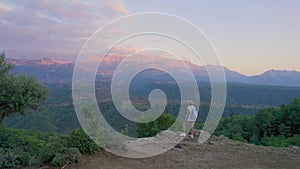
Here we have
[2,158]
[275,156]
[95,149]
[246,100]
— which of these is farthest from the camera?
[246,100]

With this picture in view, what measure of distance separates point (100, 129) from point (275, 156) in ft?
18.4

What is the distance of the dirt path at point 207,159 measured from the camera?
25.2 feet

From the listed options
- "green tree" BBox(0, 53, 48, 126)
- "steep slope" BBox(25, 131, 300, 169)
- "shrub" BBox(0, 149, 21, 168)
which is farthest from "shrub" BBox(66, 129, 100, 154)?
"green tree" BBox(0, 53, 48, 126)

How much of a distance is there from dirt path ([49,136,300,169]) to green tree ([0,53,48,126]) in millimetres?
3371

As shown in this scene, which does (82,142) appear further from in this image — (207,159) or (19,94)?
(207,159)

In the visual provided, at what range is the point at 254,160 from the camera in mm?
8656

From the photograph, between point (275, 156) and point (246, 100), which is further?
point (246, 100)

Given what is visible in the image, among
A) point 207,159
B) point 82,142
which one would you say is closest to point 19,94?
point 82,142

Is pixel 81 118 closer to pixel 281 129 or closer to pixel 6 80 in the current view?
pixel 6 80

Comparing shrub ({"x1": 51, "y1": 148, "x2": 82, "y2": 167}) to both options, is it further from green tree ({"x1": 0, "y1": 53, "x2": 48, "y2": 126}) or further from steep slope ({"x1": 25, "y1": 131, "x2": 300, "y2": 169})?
green tree ({"x1": 0, "y1": 53, "x2": 48, "y2": 126})

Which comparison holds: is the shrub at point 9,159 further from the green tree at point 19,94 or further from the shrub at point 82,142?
the green tree at point 19,94

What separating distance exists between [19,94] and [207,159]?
630 cm

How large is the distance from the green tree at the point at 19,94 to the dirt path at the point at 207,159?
337 centimetres

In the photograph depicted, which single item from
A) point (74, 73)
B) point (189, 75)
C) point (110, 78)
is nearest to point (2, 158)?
point (74, 73)
